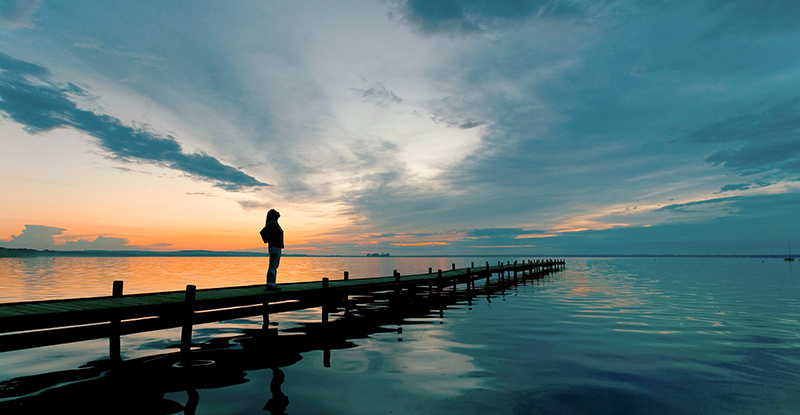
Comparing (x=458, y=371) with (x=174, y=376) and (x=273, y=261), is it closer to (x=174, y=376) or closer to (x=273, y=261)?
(x=174, y=376)

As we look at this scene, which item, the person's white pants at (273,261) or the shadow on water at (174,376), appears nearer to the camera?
the shadow on water at (174,376)

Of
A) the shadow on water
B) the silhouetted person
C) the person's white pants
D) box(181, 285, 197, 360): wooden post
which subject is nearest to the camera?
the silhouetted person

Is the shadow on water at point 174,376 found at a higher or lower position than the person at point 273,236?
lower

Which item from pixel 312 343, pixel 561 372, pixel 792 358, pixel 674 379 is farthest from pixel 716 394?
pixel 312 343

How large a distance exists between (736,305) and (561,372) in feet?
68.6

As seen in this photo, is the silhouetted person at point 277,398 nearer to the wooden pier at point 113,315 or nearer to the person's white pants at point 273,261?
the wooden pier at point 113,315

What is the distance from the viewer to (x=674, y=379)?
8.65m

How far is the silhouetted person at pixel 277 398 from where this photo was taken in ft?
23.0

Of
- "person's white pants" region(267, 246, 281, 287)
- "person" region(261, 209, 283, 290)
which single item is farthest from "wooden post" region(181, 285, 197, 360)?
"person" region(261, 209, 283, 290)

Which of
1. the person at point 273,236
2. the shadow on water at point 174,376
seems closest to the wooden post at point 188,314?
the shadow on water at point 174,376

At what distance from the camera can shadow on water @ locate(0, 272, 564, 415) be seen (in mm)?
7125

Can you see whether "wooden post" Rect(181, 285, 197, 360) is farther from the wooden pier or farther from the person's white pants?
the person's white pants

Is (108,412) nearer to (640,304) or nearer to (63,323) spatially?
(63,323)

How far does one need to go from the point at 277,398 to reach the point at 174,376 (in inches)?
127
